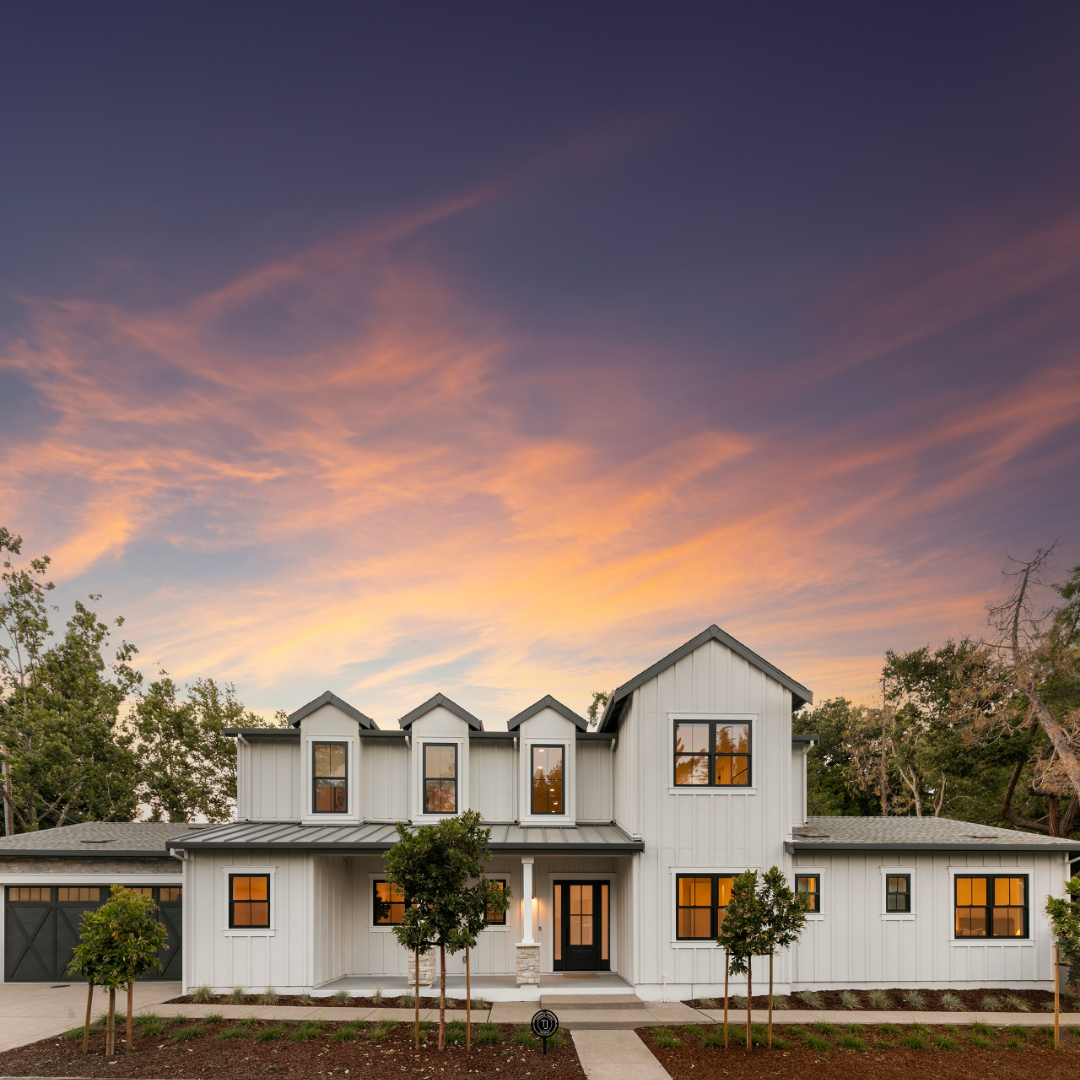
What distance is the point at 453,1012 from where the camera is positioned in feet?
42.0

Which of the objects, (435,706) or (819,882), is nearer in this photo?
(819,882)


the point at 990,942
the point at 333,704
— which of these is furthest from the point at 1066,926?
the point at 333,704

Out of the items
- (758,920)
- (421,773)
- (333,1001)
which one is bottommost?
(333,1001)

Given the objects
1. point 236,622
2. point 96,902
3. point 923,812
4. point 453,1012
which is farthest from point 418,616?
point 923,812

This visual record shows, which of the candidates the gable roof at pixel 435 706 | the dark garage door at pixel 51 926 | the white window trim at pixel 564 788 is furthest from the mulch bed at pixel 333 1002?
the gable roof at pixel 435 706

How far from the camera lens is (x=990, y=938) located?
588 inches

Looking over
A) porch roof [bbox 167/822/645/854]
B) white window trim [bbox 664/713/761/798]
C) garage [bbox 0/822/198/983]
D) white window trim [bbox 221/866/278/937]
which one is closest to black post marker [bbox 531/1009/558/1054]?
porch roof [bbox 167/822/645/854]

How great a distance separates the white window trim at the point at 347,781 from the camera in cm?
1669

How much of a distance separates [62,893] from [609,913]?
13.1 meters

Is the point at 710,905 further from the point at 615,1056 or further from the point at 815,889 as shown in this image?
the point at 615,1056

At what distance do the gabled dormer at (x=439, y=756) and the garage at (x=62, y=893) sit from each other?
5.91m

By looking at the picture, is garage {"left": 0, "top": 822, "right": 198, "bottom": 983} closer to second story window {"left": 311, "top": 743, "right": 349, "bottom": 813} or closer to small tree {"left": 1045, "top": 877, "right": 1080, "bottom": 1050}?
second story window {"left": 311, "top": 743, "right": 349, "bottom": 813}

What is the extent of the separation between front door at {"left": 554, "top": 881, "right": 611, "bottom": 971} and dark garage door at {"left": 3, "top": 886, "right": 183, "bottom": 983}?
9101 mm

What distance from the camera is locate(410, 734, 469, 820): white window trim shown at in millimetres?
16688
